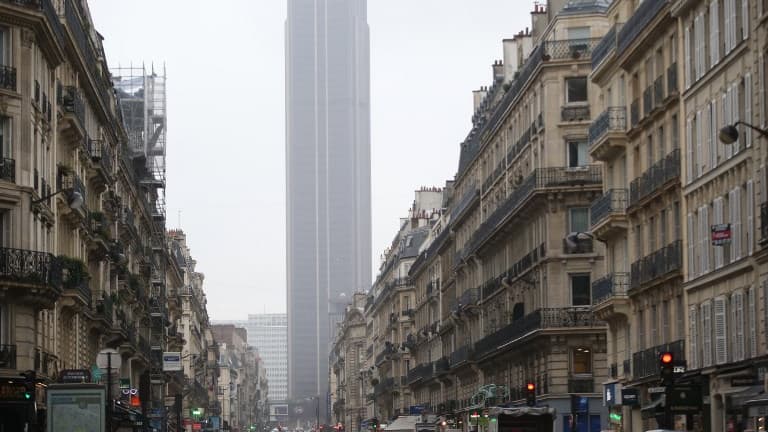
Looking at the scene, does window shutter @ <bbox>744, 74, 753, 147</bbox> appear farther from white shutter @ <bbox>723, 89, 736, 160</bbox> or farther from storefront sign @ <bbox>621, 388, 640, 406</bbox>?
storefront sign @ <bbox>621, 388, 640, 406</bbox>

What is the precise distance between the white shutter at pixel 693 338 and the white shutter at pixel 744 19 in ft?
29.8

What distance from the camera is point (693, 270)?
1917 inches

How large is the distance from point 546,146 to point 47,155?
27.7 meters

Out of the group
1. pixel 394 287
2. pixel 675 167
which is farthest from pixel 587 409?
pixel 394 287

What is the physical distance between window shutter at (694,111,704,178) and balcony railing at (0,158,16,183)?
65.1 feet

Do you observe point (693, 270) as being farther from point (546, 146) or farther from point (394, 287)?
point (394, 287)

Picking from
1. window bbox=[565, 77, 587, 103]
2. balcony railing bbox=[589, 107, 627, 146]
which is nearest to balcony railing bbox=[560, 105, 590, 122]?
window bbox=[565, 77, 587, 103]

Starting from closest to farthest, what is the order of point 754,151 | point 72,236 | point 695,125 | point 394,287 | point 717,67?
1. point 754,151
2. point 717,67
3. point 695,125
4. point 72,236
5. point 394,287

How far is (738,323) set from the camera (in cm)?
4384

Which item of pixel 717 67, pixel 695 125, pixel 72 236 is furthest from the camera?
pixel 72 236

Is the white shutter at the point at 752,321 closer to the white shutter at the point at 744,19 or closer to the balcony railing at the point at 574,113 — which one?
the white shutter at the point at 744,19

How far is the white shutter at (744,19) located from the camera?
42.5 m

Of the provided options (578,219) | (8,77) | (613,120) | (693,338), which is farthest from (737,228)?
(578,219)

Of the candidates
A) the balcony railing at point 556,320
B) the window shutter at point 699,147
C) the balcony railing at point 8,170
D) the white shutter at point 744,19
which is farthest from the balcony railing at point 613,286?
the balcony railing at point 8,170
